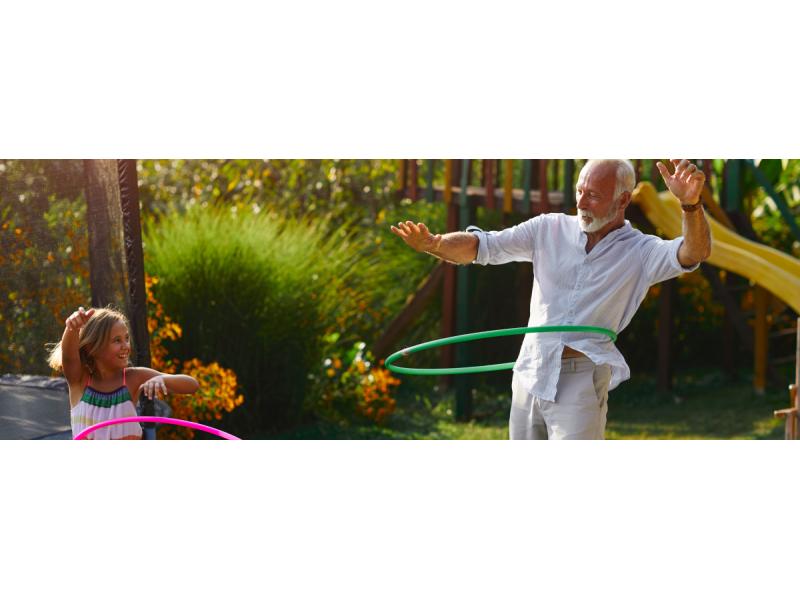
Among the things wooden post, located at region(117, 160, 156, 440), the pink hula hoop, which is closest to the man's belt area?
the pink hula hoop

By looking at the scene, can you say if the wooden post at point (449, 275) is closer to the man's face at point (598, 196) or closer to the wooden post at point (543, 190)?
the wooden post at point (543, 190)

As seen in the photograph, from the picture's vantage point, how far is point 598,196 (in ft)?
15.6

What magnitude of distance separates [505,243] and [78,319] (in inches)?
79.0

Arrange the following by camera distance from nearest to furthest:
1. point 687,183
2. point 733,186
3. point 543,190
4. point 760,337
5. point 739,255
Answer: point 687,183
point 739,255
point 543,190
point 760,337
point 733,186

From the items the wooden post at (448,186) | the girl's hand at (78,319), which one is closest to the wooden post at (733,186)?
the wooden post at (448,186)

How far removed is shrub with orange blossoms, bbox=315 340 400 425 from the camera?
818cm

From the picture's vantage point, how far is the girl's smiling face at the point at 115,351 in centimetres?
528

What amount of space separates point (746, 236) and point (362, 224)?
356 cm

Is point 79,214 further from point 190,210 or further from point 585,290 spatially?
point 585,290

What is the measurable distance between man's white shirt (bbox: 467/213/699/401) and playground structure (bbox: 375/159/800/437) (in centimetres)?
312

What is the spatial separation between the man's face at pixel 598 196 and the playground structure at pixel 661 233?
3.27 meters

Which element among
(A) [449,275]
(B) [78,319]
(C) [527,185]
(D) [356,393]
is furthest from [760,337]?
(B) [78,319]

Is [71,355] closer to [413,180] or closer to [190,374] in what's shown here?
[190,374]
